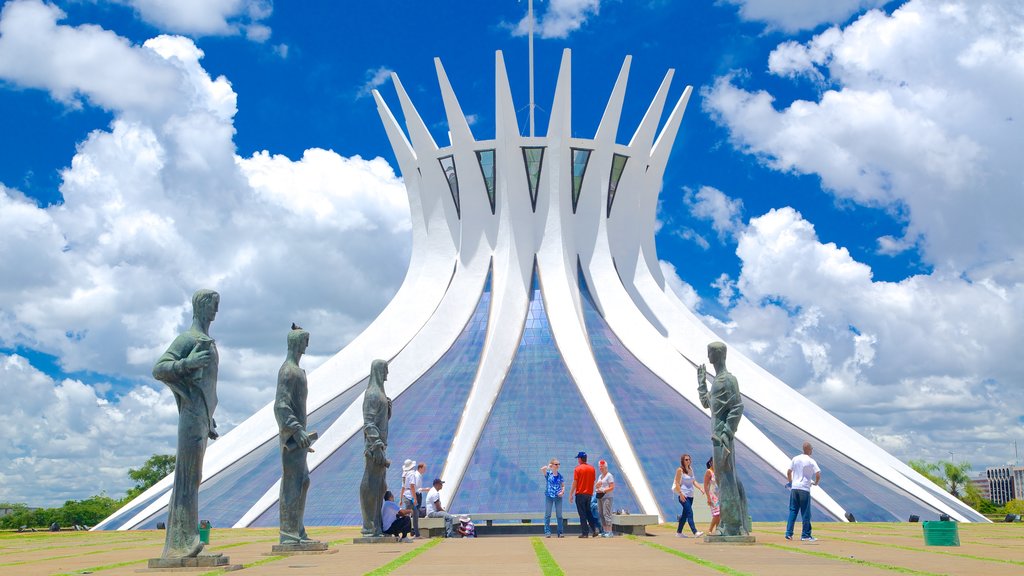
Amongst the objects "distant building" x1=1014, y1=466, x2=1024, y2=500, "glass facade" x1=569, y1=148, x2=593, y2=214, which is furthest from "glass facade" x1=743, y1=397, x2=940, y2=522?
"distant building" x1=1014, y1=466, x2=1024, y2=500

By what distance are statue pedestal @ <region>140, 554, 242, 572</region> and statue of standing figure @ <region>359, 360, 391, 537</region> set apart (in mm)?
4115

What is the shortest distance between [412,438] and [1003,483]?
164060 millimetres

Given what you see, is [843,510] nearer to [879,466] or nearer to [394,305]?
[879,466]

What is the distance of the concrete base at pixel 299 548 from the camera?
10.4 metres

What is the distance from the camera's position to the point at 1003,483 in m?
159

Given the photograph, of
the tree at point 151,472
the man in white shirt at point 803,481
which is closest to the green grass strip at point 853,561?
the man in white shirt at point 803,481

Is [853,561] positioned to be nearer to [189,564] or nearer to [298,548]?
[298,548]

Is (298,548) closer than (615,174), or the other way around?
(298,548)

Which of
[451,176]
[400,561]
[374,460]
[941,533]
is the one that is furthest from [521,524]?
[451,176]

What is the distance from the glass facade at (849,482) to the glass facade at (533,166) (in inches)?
347

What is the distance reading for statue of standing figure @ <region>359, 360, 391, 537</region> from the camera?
12516 millimetres

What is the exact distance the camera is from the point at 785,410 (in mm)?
24984

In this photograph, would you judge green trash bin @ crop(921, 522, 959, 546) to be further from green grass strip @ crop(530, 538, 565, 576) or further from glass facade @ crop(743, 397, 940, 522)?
glass facade @ crop(743, 397, 940, 522)

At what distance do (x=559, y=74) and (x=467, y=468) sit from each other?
12.2m
